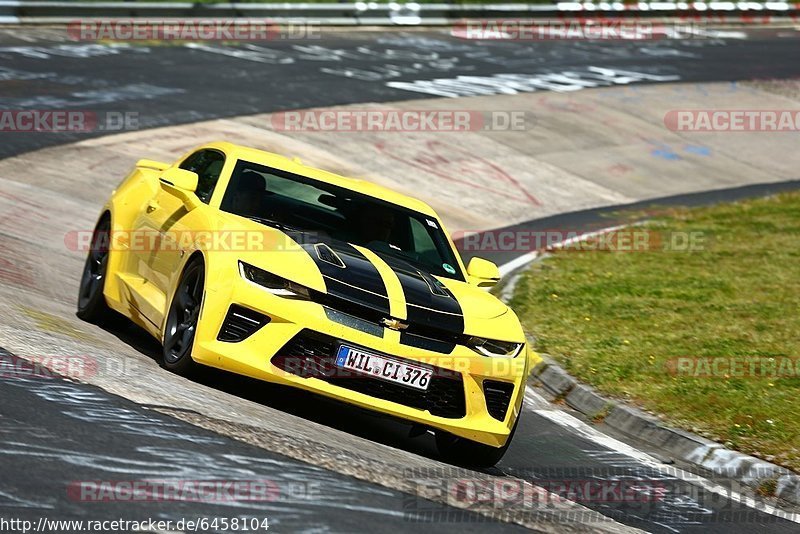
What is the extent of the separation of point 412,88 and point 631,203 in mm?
6173

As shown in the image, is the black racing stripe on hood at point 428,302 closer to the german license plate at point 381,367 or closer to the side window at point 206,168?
the german license plate at point 381,367

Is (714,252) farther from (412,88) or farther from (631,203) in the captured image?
(412,88)

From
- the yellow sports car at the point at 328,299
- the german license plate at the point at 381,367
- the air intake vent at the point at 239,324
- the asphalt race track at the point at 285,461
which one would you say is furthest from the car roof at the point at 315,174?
the german license plate at the point at 381,367

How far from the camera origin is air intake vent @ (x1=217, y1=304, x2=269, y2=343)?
7246mm

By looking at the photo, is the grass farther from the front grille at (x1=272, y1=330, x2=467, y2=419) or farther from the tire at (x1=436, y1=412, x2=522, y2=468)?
the front grille at (x1=272, y1=330, x2=467, y2=419)

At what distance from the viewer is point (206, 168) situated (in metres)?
9.27

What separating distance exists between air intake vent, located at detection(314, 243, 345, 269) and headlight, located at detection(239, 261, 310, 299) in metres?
0.39

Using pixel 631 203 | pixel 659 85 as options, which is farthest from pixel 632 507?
pixel 659 85
